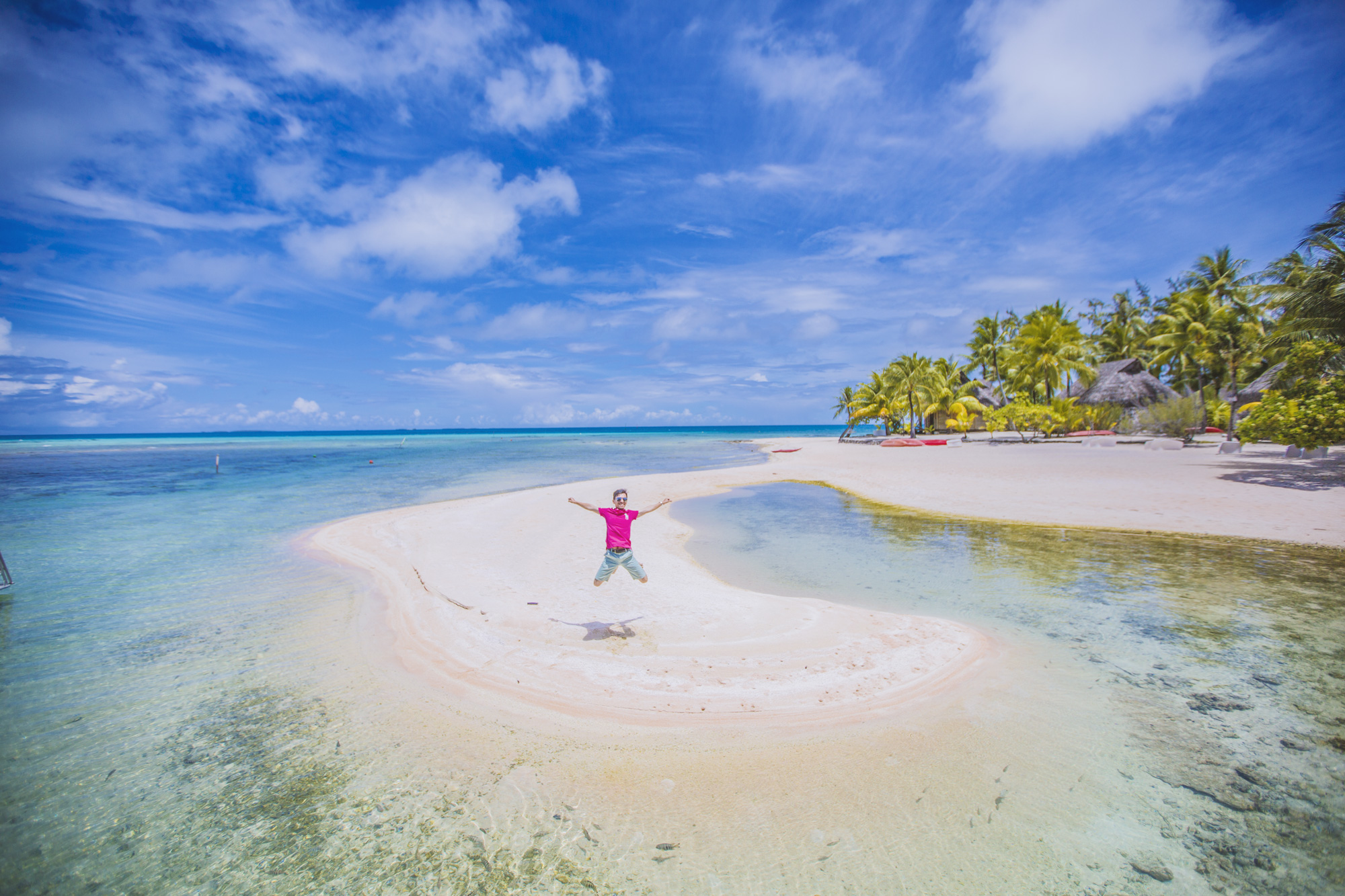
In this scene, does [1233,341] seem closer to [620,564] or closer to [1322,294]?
[1322,294]

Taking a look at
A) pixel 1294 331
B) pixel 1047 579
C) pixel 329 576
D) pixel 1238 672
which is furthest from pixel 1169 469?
pixel 329 576

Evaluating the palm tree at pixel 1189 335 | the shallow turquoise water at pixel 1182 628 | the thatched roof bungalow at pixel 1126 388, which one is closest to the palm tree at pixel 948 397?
the thatched roof bungalow at pixel 1126 388

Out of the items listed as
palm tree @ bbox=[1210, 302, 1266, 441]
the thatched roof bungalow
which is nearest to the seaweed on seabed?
palm tree @ bbox=[1210, 302, 1266, 441]

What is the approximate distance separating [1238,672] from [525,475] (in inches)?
1294

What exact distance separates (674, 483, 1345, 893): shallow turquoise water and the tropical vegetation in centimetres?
1293

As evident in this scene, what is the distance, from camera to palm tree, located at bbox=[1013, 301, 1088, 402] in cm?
4650

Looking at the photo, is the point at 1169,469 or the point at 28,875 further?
the point at 1169,469

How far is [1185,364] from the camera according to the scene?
151 ft

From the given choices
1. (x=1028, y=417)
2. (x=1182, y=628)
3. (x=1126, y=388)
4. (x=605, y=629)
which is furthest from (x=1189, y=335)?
(x=605, y=629)

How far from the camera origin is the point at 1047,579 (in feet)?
32.1

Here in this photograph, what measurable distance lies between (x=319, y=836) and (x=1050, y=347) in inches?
2312

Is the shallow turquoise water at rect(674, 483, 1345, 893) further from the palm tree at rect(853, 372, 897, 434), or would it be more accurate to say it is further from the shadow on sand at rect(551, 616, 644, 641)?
the palm tree at rect(853, 372, 897, 434)

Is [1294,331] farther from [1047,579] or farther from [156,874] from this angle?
[156,874]

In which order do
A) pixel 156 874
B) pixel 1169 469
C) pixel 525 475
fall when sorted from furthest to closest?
1. pixel 525 475
2. pixel 1169 469
3. pixel 156 874
